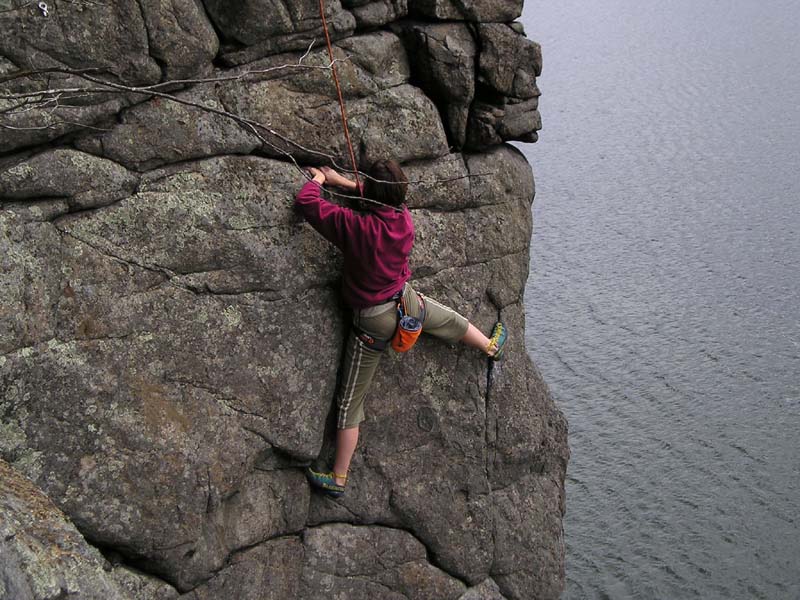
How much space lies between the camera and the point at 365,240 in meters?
8.95

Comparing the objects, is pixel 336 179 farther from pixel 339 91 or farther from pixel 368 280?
pixel 368 280

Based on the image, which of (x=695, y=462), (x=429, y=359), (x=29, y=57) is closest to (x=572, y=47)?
(x=695, y=462)

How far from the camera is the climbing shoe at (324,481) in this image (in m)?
9.94

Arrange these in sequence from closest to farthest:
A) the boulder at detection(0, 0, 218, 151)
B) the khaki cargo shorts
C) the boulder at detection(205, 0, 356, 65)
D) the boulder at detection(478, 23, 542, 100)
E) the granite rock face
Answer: the boulder at detection(0, 0, 218, 151), the granite rock face, the boulder at detection(205, 0, 356, 65), the khaki cargo shorts, the boulder at detection(478, 23, 542, 100)

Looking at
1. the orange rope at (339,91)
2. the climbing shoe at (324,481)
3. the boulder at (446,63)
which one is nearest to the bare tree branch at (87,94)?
the orange rope at (339,91)

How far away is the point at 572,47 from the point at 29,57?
31.7 meters

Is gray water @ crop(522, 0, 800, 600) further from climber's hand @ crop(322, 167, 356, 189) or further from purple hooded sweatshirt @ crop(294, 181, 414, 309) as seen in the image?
climber's hand @ crop(322, 167, 356, 189)

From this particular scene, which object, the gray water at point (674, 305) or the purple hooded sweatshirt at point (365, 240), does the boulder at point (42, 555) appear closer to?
the purple hooded sweatshirt at point (365, 240)

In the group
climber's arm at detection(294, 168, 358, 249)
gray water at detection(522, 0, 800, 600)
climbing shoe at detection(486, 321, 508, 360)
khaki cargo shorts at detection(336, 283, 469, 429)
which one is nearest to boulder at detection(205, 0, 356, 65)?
climber's arm at detection(294, 168, 358, 249)

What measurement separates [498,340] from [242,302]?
3.20 metres

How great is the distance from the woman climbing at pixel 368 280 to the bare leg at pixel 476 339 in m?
0.08

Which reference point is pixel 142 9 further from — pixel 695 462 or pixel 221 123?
pixel 695 462

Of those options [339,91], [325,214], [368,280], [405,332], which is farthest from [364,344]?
[339,91]

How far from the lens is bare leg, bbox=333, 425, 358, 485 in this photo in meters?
9.89
